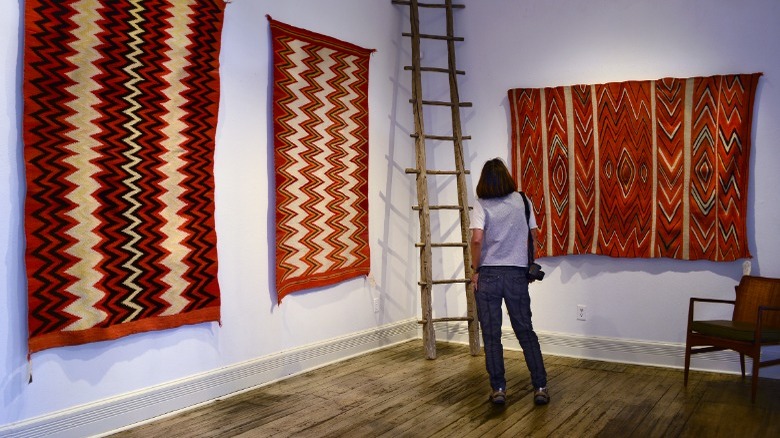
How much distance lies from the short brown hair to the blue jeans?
386 millimetres

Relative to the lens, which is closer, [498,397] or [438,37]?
[498,397]

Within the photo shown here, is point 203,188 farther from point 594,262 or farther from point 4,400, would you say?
point 594,262

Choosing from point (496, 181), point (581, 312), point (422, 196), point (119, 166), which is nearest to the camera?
point (119, 166)

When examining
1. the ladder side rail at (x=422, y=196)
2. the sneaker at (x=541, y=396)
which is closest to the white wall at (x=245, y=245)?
the ladder side rail at (x=422, y=196)

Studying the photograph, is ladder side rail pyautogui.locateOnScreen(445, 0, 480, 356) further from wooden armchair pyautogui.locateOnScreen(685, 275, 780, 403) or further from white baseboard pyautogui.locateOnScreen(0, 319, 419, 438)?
wooden armchair pyautogui.locateOnScreen(685, 275, 780, 403)

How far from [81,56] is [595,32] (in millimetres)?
3336

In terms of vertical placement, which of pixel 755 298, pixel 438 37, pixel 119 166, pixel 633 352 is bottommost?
pixel 633 352

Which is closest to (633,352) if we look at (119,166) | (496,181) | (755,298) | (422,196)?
(755,298)

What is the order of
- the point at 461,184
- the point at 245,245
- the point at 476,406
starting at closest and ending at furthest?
the point at 476,406, the point at 245,245, the point at 461,184

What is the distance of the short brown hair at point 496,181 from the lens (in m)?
3.34

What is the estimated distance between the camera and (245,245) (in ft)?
12.8

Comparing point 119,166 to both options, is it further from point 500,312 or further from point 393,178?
point 393,178

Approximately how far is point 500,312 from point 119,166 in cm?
205

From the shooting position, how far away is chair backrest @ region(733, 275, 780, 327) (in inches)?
151
